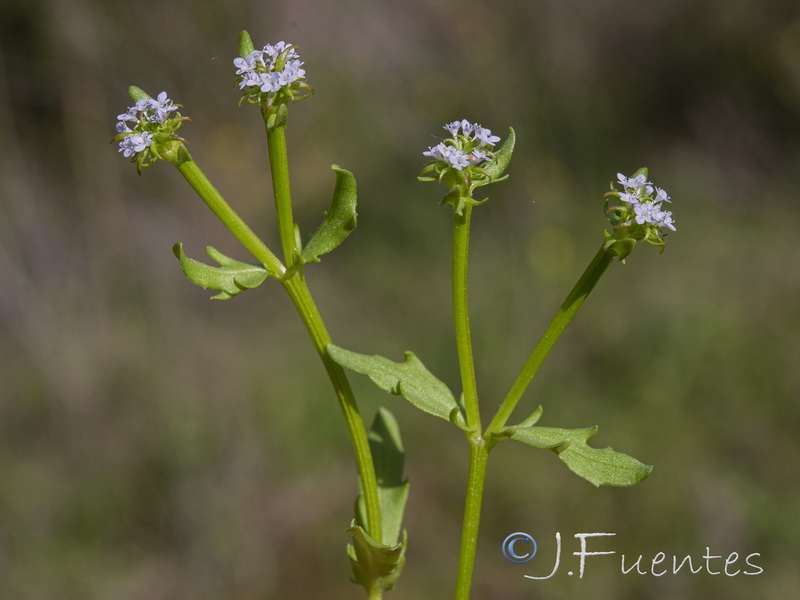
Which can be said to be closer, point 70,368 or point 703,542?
point 703,542

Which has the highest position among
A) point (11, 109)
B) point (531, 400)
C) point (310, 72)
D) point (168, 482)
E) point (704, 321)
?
point (310, 72)

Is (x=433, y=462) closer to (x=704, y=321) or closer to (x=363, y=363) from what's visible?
(x=704, y=321)

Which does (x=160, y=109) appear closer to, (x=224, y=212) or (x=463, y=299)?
(x=224, y=212)

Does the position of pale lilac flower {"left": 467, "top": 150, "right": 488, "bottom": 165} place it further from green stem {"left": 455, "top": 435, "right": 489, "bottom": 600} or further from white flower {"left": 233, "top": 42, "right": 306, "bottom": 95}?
green stem {"left": 455, "top": 435, "right": 489, "bottom": 600}

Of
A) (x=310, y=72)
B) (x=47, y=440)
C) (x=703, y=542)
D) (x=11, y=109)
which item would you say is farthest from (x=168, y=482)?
(x=310, y=72)

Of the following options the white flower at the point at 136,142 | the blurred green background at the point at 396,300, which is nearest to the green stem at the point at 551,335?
the white flower at the point at 136,142

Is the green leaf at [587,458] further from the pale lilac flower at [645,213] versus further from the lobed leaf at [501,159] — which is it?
the lobed leaf at [501,159]
